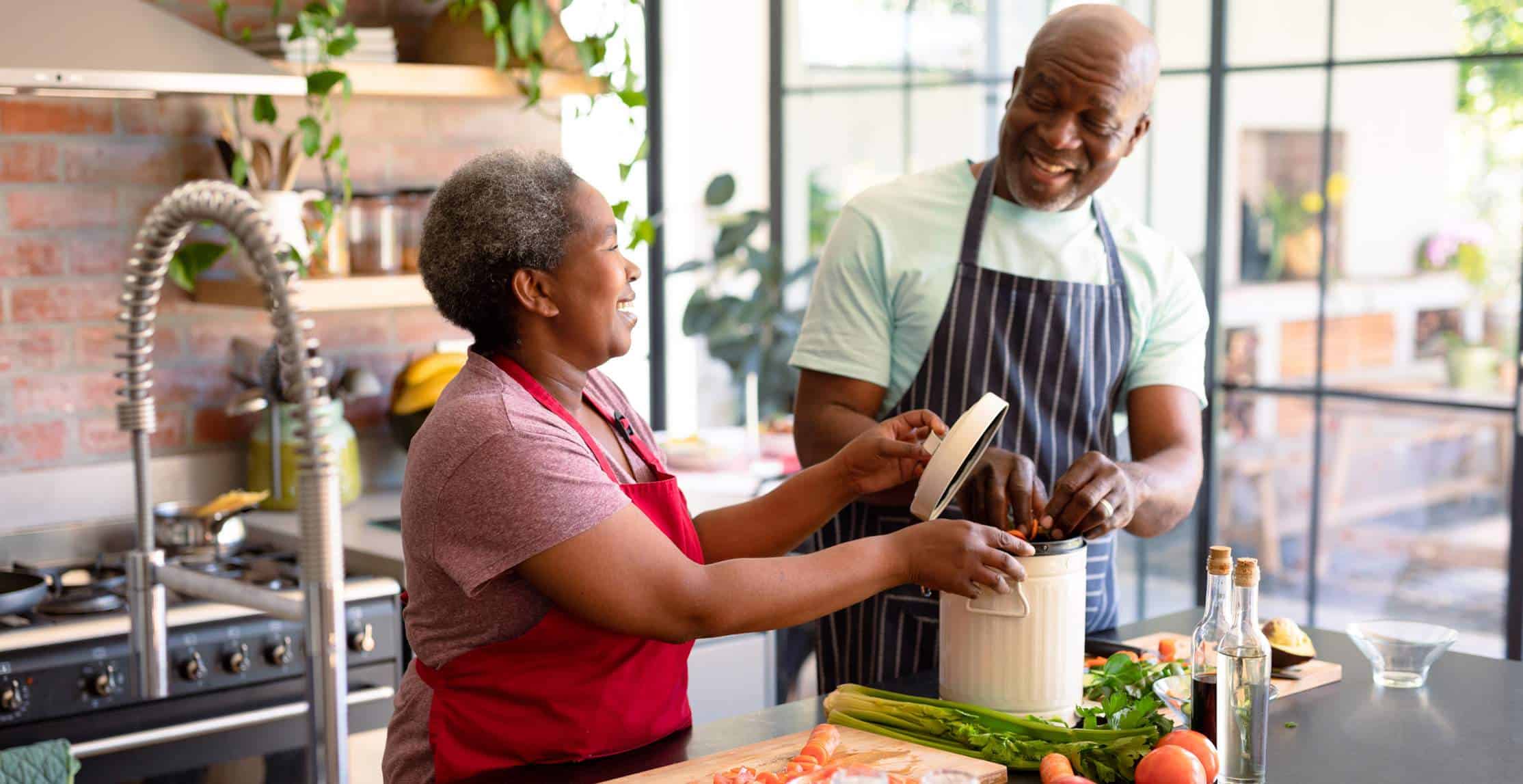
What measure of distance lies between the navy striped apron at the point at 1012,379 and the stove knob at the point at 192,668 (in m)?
1.21

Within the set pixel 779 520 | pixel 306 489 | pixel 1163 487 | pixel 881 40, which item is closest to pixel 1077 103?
pixel 1163 487

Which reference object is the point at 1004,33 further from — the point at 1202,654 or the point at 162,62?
the point at 1202,654

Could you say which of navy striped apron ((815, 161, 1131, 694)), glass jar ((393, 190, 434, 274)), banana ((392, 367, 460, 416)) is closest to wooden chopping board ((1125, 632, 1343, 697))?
navy striped apron ((815, 161, 1131, 694))

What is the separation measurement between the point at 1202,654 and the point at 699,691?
6.18 feet

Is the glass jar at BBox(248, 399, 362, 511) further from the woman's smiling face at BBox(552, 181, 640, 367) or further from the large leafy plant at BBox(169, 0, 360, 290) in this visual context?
the woman's smiling face at BBox(552, 181, 640, 367)

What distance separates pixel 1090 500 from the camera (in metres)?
1.77

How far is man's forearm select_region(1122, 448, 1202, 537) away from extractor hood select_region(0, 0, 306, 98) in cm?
148

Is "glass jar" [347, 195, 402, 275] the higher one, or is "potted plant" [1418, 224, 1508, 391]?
"glass jar" [347, 195, 402, 275]

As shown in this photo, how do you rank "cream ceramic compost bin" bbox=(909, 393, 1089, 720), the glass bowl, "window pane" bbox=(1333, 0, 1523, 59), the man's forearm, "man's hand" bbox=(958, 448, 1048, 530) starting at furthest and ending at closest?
1. "window pane" bbox=(1333, 0, 1523, 59)
2. the man's forearm
3. the glass bowl
4. "man's hand" bbox=(958, 448, 1048, 530)
5. "cream ceramic compost bin" bbox=(909, 393, 1089, 720)

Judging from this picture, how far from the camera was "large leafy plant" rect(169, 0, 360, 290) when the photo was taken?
3.23 m

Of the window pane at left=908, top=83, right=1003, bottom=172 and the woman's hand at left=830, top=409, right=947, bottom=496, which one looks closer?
the woman's hand at left=830, top=409, right=947, bottom=496

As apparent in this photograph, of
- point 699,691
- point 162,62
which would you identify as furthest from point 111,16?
point 699,691

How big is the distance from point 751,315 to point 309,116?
4.40 feet

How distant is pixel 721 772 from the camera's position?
1498 mm
